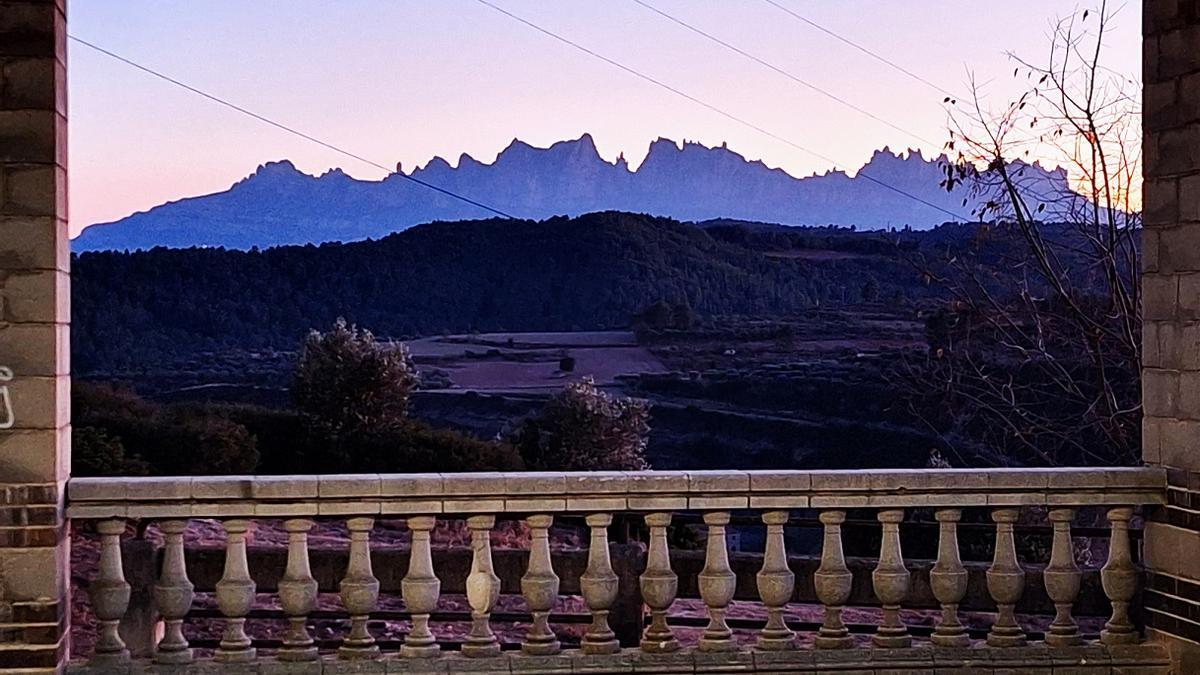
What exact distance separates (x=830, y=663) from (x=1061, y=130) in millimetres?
6321

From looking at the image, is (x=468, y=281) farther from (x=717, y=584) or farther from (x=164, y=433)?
(x=717, y=584)

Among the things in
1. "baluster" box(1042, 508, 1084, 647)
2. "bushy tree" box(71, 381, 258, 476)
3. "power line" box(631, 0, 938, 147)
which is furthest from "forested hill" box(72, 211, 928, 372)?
"baluster" box(1042, 508, 1084, 647)

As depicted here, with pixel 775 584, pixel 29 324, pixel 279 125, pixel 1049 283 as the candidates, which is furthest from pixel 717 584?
pixel 279 125

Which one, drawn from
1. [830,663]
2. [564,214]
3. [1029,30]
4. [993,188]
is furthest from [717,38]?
[830,663]

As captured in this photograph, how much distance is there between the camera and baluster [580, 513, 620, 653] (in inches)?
189

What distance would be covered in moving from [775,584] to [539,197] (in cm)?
1296

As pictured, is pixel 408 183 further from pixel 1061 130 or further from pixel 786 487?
pixel 786 487

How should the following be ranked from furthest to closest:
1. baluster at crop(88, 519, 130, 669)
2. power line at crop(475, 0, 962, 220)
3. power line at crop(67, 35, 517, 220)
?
power line at crop(475, 0, 962, 220), power line at crop(67, 35, 517, 220), baluster at crop(88, 519, 130, 669)

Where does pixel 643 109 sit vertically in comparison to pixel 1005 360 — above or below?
above

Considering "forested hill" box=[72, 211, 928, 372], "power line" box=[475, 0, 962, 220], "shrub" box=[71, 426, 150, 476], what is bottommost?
"shrub" box=[71, 426, 150, 476]

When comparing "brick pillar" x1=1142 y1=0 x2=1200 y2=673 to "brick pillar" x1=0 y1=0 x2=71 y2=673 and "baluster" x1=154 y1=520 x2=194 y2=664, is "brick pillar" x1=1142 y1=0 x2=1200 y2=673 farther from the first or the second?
"brick pillar" x1=0 y1=0 x2=71 y2=673

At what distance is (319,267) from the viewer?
634 inches

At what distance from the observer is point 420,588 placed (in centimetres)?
471

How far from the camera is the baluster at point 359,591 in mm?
4672
